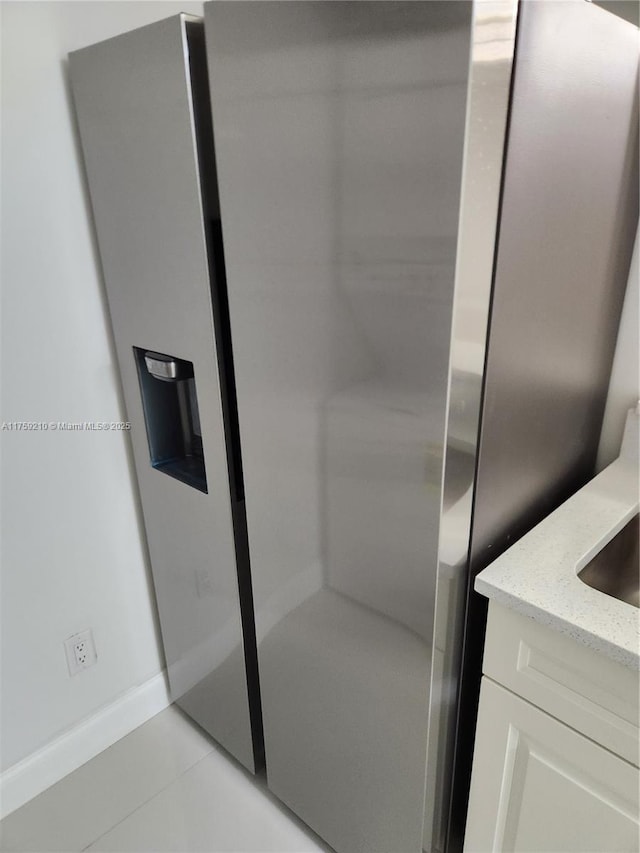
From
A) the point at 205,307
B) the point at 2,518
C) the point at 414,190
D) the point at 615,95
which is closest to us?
the point at 414,190

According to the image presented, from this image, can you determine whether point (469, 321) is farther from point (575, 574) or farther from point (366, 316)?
point (575, 574)

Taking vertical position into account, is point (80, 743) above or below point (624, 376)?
below

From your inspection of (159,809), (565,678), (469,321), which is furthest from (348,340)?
(159,809)

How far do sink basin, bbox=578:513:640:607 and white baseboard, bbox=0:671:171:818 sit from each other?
1321 mm

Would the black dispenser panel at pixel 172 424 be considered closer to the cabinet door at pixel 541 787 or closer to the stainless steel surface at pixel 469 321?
the stainless steel surface at pixel 469 321

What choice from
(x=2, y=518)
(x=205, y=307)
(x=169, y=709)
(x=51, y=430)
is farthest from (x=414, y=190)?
(x=169, y=709)

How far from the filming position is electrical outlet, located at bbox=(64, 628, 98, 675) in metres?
1.58

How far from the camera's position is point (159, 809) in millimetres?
1556

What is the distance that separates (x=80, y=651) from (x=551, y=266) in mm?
1473

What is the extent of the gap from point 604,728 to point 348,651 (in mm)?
450

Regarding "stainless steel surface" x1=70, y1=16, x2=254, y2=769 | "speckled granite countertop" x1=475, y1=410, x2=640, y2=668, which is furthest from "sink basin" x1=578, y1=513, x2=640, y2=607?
"stainless steel surface" x1=70, y1=16, x2=254, y2=769

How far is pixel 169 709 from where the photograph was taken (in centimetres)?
186

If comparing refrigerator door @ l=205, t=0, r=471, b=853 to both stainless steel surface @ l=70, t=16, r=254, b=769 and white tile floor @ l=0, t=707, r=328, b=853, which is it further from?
white tile floor @ l=0, t=707, r=328, b=853

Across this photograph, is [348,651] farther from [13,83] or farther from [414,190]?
[13,83]
